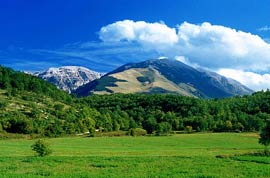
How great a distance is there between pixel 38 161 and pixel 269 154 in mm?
41051

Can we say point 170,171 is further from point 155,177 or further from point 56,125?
point 56,125

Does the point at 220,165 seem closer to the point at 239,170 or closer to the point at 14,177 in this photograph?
the point at 239,170

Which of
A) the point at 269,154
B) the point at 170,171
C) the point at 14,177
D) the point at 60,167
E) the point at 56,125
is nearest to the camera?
the point at 14,177

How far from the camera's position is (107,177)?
38469 mm

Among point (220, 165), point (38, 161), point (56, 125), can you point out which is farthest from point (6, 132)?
point (220, 165)

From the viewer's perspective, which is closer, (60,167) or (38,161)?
(60,167)

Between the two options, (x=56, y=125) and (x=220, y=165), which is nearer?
(x=220, y=165)

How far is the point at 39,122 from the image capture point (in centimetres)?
19538

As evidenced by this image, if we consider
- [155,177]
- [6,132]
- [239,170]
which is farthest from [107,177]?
[6,132]

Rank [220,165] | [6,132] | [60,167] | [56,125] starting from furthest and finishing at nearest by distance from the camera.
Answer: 1. [56,125]
2. [6,132]
3. [220,165]
4. [60,167]

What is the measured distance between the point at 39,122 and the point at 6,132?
24.3 m

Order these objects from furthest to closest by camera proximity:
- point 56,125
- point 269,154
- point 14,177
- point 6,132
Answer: point 56,125, point 6,132, point 269,154, point 14,177

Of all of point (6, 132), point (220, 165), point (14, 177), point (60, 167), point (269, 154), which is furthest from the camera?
point (6, 132)

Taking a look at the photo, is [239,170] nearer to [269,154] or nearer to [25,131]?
[269,154]
